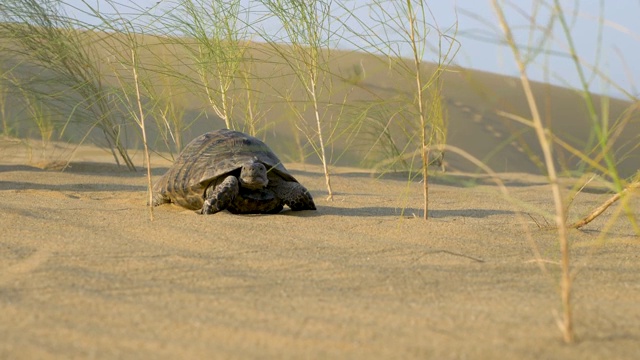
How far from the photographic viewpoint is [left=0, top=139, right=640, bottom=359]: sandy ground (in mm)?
2039

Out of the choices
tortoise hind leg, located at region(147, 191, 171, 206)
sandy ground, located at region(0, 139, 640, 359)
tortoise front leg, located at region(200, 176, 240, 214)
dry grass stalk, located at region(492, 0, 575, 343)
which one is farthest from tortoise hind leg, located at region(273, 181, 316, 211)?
dry grass stalk, located at region(492, 0, 575, 343)

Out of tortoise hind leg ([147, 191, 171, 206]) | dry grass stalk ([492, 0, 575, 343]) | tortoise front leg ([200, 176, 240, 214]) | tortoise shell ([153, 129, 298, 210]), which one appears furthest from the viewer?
tortoise hind leg ([147, 191, 171, 206])

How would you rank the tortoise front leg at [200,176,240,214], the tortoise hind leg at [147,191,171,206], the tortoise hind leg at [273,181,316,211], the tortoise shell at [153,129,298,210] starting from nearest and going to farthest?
the tortoise front leg at [200,176,240,214], the tortoise hind leg at [273,181,316,211], the tortoise shell at [153,129,298,210], the tortoise hind leg at [147,191,171,206]

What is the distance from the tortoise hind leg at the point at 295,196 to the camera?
490cm

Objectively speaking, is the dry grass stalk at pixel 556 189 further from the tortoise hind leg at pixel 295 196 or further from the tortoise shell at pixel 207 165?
the tortoise shell at pixel 207 165

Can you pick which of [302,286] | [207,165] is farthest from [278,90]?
[302,286]

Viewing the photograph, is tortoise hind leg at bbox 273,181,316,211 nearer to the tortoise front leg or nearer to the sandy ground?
the sandy ground

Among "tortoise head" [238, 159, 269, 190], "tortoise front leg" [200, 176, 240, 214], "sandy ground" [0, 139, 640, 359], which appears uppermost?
"tortoise head" [238, 159, 269, 190]

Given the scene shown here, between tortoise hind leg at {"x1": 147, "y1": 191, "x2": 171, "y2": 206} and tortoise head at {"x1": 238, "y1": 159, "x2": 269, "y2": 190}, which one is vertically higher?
tortoise head at {"x1": 238, "y1": 159, "x2": 269, "y2": 190}

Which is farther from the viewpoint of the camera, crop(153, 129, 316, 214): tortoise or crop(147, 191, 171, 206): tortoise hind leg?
crop(147, 191, 171, 206): tortoise hind leg

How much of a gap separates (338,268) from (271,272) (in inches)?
9.6

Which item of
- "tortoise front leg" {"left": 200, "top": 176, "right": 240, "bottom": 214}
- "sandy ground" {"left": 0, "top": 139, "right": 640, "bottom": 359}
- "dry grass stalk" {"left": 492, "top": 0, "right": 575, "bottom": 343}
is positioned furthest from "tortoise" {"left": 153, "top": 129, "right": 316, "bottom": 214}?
"dry grass stalk" {"left": 492, "top": 0, "right": 575, "bottom": 343}

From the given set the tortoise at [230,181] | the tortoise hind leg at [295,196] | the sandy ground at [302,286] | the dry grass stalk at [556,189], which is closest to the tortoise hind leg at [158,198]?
the tortoise at [230,181]

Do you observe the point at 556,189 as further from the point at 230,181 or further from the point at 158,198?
the point at 158,198
